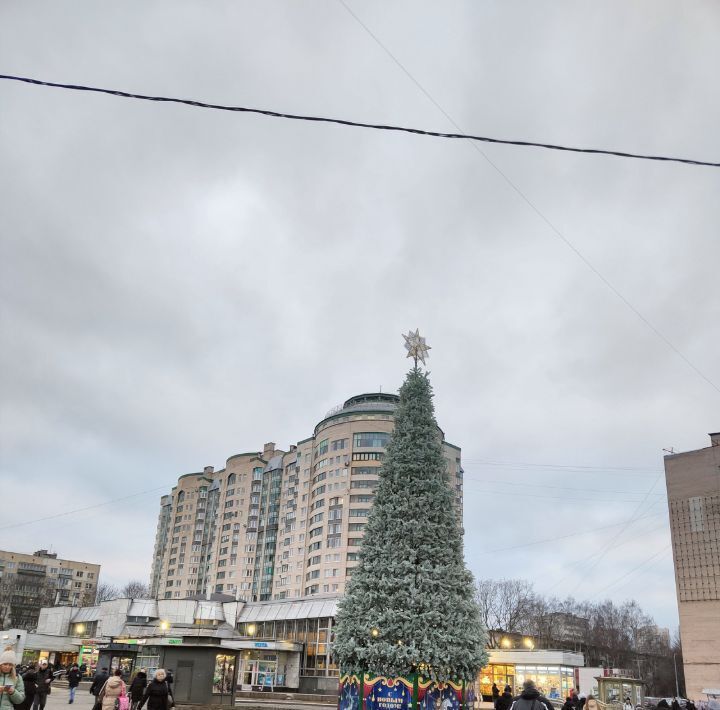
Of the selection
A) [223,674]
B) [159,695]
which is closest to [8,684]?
[159,695]

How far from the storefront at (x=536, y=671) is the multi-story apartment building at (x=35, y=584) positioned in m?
98.0

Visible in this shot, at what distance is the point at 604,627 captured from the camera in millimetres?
120625

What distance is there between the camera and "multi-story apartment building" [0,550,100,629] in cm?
12900

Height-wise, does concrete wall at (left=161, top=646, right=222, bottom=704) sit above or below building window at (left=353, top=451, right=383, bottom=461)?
below

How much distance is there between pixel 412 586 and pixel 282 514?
82288 mm

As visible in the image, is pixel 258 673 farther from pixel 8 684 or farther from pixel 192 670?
pixel 8 684

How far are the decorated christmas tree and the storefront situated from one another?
1291 inches

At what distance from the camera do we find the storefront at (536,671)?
154 ft

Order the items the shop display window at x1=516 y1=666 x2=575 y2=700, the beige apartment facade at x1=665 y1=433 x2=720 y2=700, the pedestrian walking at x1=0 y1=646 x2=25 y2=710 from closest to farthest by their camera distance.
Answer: the pedestrian walking at x1=0 y1=646 x2=25 y2=710, the shop display window at x1=516 y1=666 x2=575 y2=700, the beige apartment facade at x1=665 y1=433 x2=720 y2=700

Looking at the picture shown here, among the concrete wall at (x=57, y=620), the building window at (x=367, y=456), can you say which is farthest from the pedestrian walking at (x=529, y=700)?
the concrete wall at (x=57, y=620)

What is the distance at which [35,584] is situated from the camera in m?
134

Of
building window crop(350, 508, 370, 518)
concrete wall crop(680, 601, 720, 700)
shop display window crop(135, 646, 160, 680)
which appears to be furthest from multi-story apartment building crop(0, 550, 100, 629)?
concrete wall crop(680, 601, 720, 700)

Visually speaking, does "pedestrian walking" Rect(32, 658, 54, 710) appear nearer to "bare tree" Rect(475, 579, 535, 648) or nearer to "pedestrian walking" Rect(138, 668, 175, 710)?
"pedestrian walking" Rect(138, 668, 175, 710)

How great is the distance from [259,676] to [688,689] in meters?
35.9
